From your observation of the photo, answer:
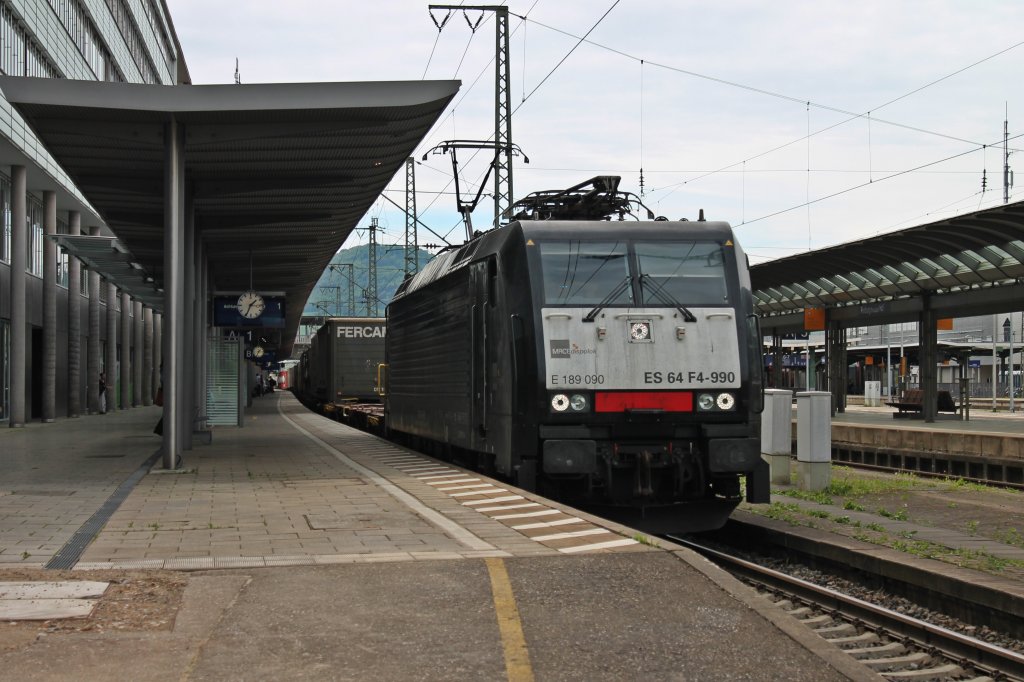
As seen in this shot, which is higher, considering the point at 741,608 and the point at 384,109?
the point at 384,109

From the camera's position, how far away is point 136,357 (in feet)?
173

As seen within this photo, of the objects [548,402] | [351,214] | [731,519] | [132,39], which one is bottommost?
[731,519]

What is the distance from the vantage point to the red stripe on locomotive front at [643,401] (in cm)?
1060

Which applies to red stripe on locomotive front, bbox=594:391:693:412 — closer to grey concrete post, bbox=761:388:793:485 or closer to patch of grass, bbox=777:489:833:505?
patch of grass, bbox=777:489:833:505


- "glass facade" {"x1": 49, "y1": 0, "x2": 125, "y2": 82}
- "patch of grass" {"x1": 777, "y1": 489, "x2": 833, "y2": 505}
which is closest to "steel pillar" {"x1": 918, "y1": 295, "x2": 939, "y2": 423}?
"patch of grass" {"x1": 777, "y1": 489, "x2": 833, "y2": 505}

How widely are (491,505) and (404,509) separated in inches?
31.3

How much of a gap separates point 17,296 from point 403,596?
2629 centimetres

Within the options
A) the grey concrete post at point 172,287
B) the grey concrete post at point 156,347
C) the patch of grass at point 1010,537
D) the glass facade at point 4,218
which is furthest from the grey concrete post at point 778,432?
the grey concrete post at point 156,347

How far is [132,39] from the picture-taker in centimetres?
4859

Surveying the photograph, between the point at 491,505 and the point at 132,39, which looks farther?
the point at 132,39

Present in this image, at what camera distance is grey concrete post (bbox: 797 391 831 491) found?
43.4ft

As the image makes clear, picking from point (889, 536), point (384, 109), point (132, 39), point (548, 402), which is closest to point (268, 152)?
point (384, 109)

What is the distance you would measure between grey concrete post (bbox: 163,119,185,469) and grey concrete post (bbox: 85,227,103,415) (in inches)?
1038

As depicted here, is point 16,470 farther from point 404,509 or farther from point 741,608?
point 741,608
